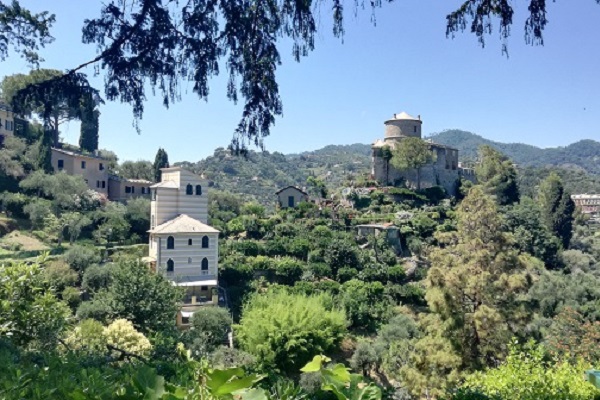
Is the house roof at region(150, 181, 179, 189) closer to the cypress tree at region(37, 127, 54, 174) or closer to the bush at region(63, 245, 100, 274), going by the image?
the bush at region(63, 245, 100, 274)

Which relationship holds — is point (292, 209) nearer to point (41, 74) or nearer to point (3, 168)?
point (3, 168)

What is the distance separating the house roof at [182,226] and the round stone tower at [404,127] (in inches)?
1089

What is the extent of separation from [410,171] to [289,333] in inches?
1220

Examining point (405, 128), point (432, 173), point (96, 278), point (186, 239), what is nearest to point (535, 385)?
point (96, 278)

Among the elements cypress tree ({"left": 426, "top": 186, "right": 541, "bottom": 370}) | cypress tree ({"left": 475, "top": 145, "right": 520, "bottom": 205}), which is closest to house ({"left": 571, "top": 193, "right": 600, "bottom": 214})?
cypress tree ({"left": 475, "top": 145, "right": 520, "bottom": 205})

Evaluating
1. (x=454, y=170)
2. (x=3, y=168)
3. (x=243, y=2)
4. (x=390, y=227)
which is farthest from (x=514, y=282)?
(x=454, y=170)

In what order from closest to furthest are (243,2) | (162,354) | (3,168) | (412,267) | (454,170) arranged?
(243,2), (162,354), (412,267), (3,168), (454,170)

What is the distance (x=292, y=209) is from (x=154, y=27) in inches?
1232

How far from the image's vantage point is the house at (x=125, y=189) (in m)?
40.2

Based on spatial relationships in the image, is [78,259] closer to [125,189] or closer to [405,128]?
[125,189]

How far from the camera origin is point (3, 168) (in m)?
31.7

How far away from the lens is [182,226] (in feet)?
79.5

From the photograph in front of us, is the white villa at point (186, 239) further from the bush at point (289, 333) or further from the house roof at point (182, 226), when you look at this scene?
the bush at point (289, 333)

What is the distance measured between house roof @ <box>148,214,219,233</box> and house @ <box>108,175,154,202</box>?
683 inches
